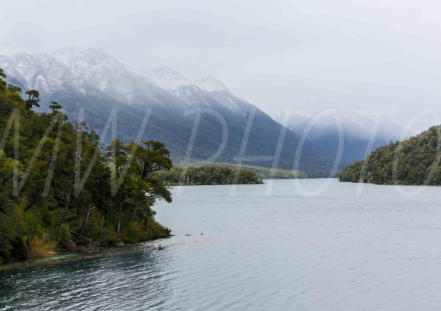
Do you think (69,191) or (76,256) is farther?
(69,191)

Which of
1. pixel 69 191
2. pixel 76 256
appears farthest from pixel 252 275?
pixel 69 191

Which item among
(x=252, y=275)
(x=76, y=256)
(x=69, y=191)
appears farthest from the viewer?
(x=69, y=191)

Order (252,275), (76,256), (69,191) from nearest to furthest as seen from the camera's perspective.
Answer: (252,275), (76,256), (69,191)

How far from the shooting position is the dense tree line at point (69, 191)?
52156 millimetres

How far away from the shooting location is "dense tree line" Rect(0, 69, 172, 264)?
52.2 meters

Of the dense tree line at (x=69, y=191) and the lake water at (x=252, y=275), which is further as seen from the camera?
the dense tree line at (x=69, y=191)

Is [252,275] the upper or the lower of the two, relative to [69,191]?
lower

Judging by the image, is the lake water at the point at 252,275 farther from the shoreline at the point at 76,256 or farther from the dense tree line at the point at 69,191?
the dense tree line at the point at 69,191

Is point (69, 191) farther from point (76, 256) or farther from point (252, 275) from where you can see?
point (252, 275)

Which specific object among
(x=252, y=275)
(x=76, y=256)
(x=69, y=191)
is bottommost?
(x=76, y=256)

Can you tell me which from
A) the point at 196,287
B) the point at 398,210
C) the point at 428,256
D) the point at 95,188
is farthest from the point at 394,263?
the point at 398,210

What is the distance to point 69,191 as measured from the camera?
5909 centimetres

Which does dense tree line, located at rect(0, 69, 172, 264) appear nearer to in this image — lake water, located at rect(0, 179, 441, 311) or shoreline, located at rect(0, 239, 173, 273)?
shoreline, located at rect(0, 239, 173, 273)

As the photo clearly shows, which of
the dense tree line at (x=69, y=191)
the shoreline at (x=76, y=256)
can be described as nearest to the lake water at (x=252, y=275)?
the shoreline at (x=76, y=256)
